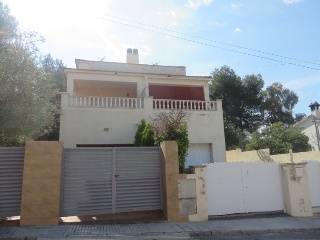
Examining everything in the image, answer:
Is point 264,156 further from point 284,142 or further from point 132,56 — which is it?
point 132,56

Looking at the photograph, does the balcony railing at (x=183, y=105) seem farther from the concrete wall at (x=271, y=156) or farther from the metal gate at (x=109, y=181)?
the metal gate at (x=109, y=181)

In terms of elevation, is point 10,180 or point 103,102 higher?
point 103,102

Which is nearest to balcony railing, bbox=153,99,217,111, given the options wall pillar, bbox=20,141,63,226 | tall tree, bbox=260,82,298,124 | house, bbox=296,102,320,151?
wall pillar, bbox=20,141,63,226

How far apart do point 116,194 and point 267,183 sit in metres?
5.38

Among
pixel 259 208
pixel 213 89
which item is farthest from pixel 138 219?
pixel 213 89

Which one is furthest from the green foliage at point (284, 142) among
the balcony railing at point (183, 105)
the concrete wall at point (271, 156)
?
the balcony railing at point (183, 105)

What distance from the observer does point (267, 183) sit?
9891 mm

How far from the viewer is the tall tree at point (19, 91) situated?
29.2ft

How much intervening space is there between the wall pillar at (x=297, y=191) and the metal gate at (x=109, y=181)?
4635 millimetres

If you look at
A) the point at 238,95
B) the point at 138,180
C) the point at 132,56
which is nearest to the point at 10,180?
the point at 138,180

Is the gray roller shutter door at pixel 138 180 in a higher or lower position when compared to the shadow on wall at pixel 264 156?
lower

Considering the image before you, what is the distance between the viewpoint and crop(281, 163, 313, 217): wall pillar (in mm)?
9633

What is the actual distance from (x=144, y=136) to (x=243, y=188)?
4550 millimetres

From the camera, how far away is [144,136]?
11844 mm
